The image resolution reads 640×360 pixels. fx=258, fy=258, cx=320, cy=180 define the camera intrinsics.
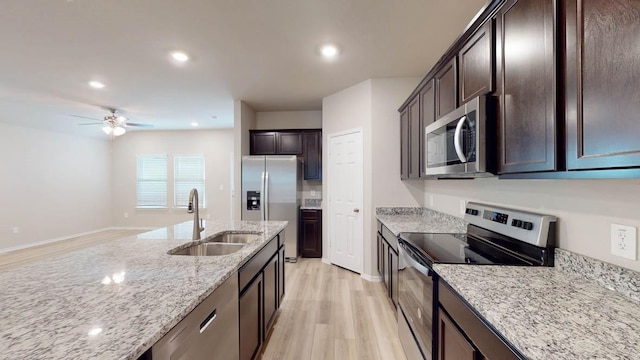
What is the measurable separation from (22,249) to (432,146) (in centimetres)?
780

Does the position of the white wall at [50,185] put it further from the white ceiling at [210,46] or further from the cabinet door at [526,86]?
the cabinet door at [526,86]

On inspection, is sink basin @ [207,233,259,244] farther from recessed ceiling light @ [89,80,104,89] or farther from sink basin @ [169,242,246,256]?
recessed ceiling light @ [89,80,104,89]

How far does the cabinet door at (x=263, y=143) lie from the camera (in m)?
4.86

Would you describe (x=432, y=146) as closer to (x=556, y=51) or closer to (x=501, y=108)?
(x=501, y=108)

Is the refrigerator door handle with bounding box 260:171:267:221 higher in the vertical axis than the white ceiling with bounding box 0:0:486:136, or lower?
lower

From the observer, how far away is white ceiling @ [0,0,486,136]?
206 cm

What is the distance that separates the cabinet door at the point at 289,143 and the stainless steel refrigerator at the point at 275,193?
1.63 ft

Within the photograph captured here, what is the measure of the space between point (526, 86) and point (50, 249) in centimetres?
781

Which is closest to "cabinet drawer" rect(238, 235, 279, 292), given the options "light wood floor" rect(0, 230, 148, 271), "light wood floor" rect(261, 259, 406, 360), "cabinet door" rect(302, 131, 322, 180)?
"light wood floor" rect(261, 259, 406, 360)

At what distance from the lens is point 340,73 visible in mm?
3305

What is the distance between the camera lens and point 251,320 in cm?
170

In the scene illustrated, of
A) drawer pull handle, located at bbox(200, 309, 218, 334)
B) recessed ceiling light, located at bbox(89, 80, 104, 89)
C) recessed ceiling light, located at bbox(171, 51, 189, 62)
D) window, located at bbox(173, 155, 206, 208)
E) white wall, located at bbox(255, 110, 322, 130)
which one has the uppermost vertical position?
recessed ceiling light, located at bbox(171, 51, 189, 62)

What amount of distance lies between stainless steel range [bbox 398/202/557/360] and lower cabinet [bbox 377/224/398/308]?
0.31m

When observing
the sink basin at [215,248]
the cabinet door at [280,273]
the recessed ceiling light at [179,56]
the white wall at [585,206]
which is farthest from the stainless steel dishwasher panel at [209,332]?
the recessed ceiling light at [179,56]
